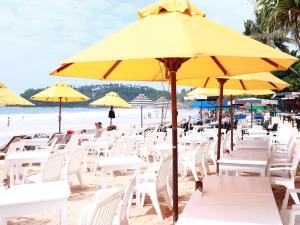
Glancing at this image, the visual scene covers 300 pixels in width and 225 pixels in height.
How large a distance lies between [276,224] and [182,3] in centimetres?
213

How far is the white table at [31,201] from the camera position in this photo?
130 inches

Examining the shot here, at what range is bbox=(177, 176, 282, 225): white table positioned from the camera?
273cm

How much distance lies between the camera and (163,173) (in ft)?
17.5

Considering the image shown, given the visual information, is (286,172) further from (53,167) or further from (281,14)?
(281,14)

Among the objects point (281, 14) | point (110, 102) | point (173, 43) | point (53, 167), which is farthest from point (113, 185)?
point (110, 102)

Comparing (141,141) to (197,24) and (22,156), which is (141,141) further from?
(197,24)

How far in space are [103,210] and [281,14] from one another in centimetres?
1287

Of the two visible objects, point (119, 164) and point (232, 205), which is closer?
point (232, 205)

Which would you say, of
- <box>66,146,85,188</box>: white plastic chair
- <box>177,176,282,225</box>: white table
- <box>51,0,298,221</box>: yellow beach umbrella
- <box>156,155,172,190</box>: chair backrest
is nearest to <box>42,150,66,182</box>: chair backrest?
<box>66,146,85,188</box>: white plastic chair

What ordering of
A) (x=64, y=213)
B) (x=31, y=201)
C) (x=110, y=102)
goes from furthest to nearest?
(x=110, y=102) → (x=64, y=213) → (x=31, y=201)

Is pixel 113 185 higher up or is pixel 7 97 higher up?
pixel 7 97

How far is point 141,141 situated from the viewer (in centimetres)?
1246

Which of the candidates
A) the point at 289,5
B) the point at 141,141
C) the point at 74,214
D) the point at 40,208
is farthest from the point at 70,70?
the point at 289,5

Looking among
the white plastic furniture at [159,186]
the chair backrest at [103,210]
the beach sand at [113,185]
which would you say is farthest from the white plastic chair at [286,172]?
the chair backrest at [103,210]
